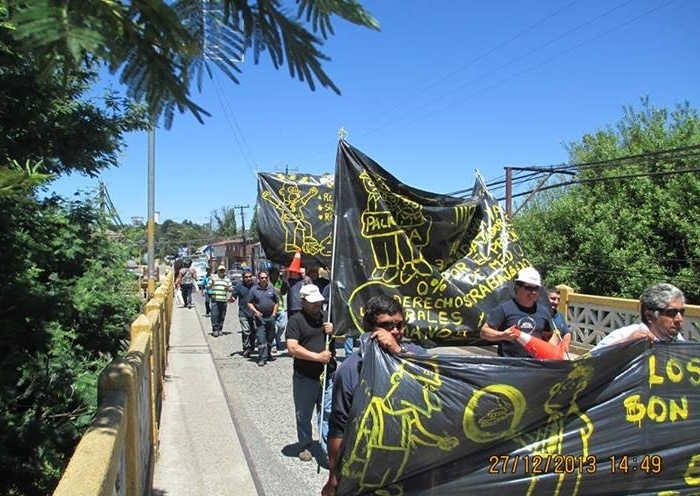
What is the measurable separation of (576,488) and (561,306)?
9.41 metres

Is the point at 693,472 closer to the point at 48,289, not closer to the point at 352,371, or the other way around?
the point at 352,371

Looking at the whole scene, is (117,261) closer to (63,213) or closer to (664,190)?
(63,213)

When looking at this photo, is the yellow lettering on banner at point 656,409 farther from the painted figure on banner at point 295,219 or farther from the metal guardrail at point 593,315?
the metal guardrail at point 593,315

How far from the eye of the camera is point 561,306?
12.2m

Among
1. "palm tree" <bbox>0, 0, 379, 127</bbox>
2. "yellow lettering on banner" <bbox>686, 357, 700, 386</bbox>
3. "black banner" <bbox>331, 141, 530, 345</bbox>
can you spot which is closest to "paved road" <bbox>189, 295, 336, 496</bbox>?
"black banner" <bbox>331, 141, 530, 345</bbox>

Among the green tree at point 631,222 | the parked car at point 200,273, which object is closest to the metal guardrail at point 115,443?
the green tree at point 631,222

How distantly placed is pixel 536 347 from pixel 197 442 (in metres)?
3.73

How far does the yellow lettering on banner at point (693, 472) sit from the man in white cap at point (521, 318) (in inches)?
52.2

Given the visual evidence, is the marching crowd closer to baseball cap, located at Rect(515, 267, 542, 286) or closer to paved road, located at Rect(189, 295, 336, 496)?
baseball cap, located at Rect(515, 267, 542, 286)

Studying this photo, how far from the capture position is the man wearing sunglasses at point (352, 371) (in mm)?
3252

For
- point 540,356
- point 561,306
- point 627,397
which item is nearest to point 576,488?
point 627,397

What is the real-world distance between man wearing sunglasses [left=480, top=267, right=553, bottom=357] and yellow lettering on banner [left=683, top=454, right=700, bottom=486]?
131 centimetres
